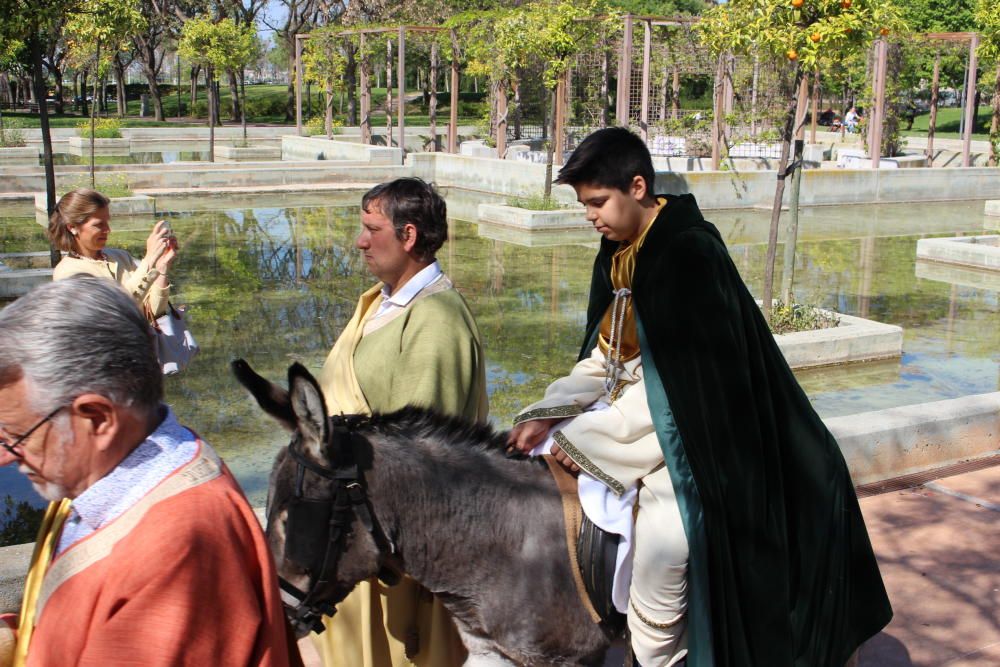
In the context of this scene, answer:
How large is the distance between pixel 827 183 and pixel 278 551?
19.8 meters

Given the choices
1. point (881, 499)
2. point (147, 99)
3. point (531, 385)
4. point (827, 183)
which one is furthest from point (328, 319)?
point (147, 99)

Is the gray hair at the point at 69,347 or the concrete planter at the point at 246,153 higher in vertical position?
the concrete planter at the point at 246,153

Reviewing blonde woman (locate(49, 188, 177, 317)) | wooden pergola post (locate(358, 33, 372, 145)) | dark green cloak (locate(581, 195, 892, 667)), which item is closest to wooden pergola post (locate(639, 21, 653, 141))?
wooden pergola post (locate(358, 33, 372, 145))

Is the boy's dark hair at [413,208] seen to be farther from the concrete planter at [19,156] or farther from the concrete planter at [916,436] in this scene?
the concrete planter at [19,156]

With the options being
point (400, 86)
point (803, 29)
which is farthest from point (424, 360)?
point (400, 86)

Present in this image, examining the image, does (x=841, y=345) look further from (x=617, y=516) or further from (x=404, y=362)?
(x=617, y=516)

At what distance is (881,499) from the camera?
5.42 meters

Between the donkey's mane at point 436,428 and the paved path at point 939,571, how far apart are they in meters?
1.55

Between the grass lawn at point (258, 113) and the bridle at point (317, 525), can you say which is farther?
the grass lawn at point (258, 113)

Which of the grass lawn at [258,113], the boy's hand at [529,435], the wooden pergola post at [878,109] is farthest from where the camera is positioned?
the grass lawn at [258,113]

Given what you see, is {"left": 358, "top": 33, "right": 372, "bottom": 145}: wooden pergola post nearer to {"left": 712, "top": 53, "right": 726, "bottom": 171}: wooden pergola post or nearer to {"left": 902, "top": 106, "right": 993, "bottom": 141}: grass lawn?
{"left": 712, "top": 53, "right": 726, "bottom": 171}: wooden pergola post

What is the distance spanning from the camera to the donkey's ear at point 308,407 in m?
2.19

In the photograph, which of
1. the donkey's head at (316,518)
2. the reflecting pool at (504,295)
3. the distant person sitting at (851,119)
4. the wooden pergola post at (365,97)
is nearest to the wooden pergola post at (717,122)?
the reflecting pool at (504,295)

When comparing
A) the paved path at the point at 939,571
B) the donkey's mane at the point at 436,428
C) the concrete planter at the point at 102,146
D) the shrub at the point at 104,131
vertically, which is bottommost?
the paved path at the point at 939,571
